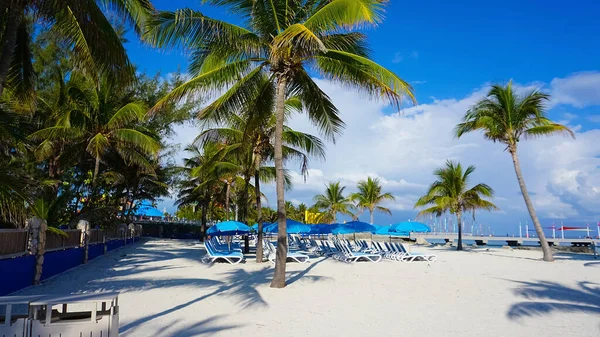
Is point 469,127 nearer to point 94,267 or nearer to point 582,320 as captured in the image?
point 582,320

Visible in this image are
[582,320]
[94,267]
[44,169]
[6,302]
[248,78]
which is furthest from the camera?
[44,169]

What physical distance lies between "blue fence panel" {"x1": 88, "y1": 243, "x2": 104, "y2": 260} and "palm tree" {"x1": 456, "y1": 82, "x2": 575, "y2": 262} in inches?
671

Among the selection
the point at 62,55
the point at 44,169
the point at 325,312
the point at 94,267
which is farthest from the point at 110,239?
the point at 325,312

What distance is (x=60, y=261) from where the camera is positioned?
38.9 ft

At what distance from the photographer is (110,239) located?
20469mm

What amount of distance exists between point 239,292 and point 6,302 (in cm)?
535

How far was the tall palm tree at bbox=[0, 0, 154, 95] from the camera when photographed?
21.1 feet

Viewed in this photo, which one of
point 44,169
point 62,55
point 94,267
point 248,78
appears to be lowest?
point 94,267

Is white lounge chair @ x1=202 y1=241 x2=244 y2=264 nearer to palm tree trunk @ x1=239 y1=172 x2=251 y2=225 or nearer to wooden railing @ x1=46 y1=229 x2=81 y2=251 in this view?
palm tree trunk @ x1=239 y1=172 x2=251 y2=225

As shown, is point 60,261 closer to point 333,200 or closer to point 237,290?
point 237,290

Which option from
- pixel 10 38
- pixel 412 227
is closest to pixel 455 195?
pixel 412 227

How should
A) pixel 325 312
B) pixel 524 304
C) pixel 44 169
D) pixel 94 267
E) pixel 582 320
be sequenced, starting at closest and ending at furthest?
pixel 582 320
pixel 325 312
pixel 524 304
pixel 94 267
pixel 44 169

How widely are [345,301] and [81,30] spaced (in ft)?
22.2

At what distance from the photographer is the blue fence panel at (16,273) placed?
26.4ft
